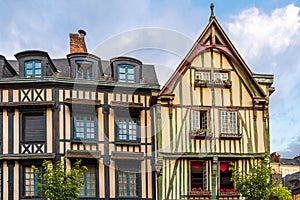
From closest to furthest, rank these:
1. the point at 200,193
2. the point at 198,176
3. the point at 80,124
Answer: the point at 80,124 < the point at 200,193 < the point at 198,176

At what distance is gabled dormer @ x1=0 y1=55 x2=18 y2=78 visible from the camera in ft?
61.1

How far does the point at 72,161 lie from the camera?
18312mm

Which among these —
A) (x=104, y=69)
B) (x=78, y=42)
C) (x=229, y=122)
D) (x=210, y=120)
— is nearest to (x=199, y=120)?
(x=210, y=120)

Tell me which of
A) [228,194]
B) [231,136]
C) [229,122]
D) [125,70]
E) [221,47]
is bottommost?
[228,194]

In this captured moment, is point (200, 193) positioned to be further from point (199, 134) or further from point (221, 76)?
point (221, 76)

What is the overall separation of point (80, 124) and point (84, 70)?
232cm

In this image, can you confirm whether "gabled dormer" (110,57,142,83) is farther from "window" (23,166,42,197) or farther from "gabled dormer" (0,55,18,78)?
"window" (23,166,42,197)

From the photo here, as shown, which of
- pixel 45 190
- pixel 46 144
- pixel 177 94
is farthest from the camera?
pixel 177 94

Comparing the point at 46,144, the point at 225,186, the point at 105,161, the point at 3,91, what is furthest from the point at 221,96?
the point at 3,91

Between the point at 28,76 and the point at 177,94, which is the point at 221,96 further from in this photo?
the point at 28,76

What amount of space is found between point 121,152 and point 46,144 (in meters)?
2.96

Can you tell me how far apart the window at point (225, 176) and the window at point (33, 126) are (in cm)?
746

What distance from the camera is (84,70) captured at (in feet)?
64.0

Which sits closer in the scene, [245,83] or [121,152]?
[121,152]
